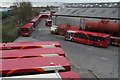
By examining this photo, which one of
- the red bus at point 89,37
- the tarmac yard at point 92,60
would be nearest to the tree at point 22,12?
the red bus at point 89,37

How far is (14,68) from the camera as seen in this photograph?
1009 cm

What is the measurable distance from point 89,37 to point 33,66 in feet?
58.4

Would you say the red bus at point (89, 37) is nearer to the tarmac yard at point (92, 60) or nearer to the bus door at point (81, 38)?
the bus door at point (81, 38)

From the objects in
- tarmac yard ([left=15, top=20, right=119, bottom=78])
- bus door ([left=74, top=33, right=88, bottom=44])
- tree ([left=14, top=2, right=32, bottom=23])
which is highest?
tree ([left=14, top=2, right=32, bottom=23])

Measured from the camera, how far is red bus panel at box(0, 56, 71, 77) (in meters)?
9.94

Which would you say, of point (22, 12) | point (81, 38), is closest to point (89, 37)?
point (81, 38)

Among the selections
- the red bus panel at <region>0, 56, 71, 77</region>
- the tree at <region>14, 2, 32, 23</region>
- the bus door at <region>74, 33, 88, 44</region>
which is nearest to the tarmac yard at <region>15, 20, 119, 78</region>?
the bus door at <region>74, 33, 88, 44</region>

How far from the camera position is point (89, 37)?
27375 mm

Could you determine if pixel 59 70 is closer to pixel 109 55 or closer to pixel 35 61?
pixel 35 61

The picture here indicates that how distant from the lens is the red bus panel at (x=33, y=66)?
32.6 ft

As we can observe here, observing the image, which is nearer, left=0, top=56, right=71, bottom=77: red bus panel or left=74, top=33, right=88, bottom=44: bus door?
left=0, top=56, right=71, bottom=77: red bus panel

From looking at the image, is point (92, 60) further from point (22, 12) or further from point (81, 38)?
point (22, 12)

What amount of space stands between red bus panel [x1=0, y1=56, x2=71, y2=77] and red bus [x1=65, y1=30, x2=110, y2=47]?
1526cm

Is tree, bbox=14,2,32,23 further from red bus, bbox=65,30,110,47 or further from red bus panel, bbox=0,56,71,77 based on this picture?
red bus panel, bbox=0,56,71,77
